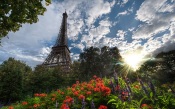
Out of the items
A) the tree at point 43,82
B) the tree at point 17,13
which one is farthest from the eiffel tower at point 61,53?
the tree at point 17,13

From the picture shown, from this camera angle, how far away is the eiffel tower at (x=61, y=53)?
55.2 metres

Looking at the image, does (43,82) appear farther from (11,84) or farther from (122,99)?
(122,99)

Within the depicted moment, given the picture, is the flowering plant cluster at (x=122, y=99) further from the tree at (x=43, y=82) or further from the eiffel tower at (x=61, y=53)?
the eiffel tower at (x=61, y=53)

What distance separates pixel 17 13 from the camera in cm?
770

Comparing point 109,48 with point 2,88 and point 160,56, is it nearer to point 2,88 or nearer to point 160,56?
point 160,56

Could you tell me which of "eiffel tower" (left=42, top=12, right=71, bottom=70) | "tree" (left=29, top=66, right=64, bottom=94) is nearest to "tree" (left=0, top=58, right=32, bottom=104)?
"tree" (left=29, top=66, right=64, bottom=94)

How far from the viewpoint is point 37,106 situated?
8031 mm

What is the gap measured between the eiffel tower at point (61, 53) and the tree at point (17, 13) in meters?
44.4

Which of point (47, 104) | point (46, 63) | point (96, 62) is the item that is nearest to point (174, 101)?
point (47, 104)

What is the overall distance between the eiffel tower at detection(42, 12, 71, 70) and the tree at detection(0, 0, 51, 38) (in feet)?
146

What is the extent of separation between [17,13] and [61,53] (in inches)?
2061

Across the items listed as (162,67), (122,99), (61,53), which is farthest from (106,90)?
(61,53)

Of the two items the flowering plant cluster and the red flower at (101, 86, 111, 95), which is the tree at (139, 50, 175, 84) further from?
the red flower at (101, 86, 111, 95)

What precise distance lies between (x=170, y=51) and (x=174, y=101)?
3362cm
